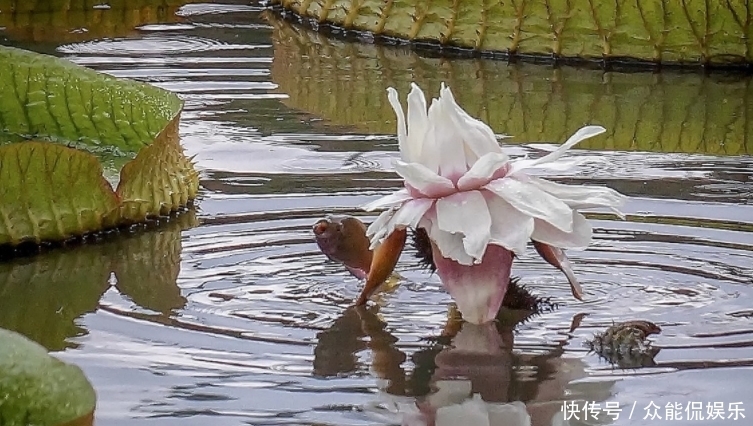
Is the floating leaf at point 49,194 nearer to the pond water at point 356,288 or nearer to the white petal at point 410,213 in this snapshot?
the pond water at point 356,288

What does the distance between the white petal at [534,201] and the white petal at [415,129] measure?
0.28 feet

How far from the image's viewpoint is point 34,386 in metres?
Result: 1.09

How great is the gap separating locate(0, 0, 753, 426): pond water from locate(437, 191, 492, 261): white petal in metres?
0.14

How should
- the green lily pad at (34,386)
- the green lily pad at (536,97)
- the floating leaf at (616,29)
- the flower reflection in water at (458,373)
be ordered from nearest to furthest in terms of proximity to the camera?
the green lily pad at (34,386), the flower reflection in water at (458,373), the green lily pad at (536,97), the floating leaf at (616,29)

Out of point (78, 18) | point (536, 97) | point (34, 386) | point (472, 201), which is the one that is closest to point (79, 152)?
point (472, 201)

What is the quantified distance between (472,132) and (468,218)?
4.1 inches

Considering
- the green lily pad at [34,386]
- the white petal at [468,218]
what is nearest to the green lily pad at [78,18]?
the white petal at [468,218]

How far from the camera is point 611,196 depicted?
1.44 meters

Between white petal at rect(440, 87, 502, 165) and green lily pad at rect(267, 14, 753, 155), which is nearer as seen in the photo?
white petal at rect(440, 87, 502, 165)

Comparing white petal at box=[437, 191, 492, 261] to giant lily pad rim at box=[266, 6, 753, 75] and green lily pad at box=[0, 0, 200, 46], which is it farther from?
green lily pad at box=[0, 0, 200, 46]

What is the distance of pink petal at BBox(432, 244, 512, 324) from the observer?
1.47 metres

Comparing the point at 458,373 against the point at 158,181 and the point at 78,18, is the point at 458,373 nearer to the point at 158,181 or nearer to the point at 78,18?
the point at 158,181

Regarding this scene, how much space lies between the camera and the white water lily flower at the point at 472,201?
54.8 inches

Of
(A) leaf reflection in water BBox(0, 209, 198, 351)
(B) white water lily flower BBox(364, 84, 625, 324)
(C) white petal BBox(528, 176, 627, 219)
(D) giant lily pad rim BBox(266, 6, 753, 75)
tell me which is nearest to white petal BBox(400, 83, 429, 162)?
(B) white water lily flower BBox(364, 84, 625, 324)
